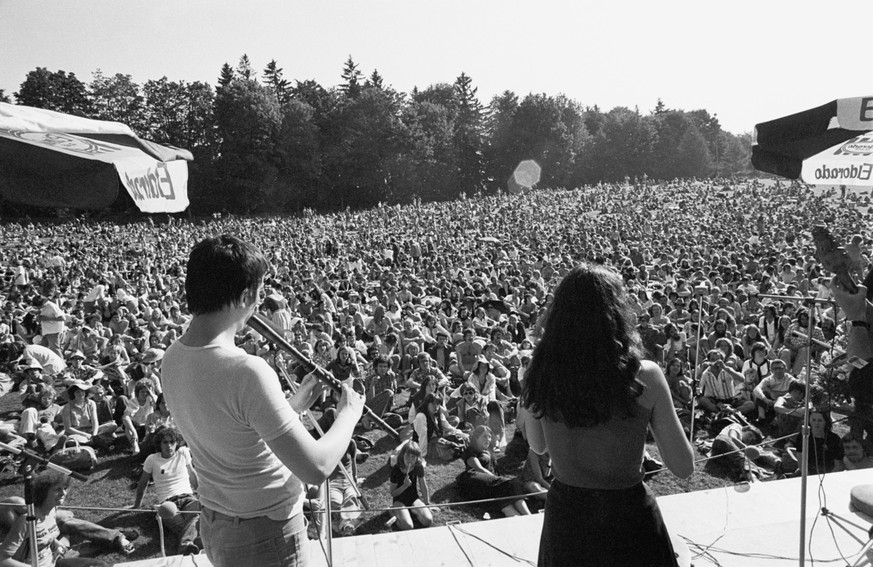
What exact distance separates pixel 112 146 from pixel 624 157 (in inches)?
2775

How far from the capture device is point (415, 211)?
1454 inches

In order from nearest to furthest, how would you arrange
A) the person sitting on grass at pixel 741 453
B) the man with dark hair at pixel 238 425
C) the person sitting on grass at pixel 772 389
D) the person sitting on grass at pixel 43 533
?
the man with dark hair at pixel 238 425 < the person sitting on grass at pixel 43 533 < the person sitting on grass at pixel 741 453 < the person sitting on grass at pixel 772 389

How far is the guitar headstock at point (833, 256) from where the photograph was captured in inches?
109

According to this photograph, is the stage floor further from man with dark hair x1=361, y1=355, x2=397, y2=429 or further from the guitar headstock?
man with dark hair x1=361, y1=355, x2=397, y2=429

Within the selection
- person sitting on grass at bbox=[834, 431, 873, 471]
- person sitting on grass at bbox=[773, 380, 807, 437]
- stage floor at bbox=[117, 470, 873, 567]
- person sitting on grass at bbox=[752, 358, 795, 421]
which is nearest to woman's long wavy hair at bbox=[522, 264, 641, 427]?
stage floor at bbox=[117, 470, 873, 567]

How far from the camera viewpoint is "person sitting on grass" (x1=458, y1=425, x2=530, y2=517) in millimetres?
5426

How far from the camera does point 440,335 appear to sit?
9906mm

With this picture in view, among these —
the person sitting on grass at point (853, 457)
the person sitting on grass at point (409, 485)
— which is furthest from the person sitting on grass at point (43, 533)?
the person sitting on grass at point (853, 457)

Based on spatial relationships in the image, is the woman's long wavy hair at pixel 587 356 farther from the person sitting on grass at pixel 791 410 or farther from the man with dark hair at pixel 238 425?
the person sitting on grass at pixel 791 410

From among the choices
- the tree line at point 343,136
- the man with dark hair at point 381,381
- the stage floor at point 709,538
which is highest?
the tree line at point 343,136

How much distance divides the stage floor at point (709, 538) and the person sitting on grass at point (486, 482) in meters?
1.69

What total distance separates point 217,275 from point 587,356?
901 mm

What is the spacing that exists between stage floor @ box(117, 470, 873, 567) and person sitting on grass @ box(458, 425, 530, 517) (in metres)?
1.69

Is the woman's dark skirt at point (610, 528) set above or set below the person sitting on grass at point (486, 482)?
above
